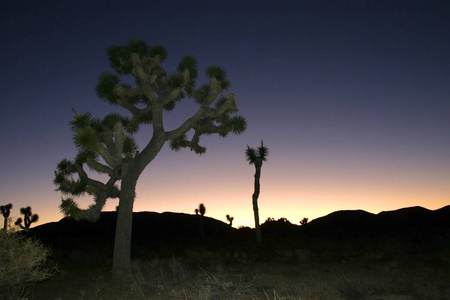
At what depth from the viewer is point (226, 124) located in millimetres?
12078

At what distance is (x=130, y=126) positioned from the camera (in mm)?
12164

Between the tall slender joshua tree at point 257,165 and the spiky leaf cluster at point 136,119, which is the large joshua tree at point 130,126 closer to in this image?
the spiky leaf cluster at point 136,119

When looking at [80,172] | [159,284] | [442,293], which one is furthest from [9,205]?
[442,293]

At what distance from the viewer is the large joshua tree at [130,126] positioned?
33.0 ft

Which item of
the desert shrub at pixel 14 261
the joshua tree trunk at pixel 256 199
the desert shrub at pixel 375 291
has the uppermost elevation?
the joshua tree trunk at pixel 256 199

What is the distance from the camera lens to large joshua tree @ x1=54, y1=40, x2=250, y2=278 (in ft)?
33.0

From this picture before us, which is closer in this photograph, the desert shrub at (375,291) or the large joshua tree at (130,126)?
the desert shrub at (375,291)

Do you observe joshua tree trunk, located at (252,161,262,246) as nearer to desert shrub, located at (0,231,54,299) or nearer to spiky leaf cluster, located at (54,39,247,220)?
spiky leaf cluster, located at (54,39,247,220)

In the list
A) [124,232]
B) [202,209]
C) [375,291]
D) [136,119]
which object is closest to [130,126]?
[136,119]

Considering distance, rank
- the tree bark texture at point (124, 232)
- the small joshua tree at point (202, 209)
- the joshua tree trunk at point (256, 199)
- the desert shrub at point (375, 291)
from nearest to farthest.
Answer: the desert shrub at point (375, 291)
the tree bark texture at point (124, 232)
the joshua tree trunk at point (256, 199)
the small joshua tree at point (202, 209)

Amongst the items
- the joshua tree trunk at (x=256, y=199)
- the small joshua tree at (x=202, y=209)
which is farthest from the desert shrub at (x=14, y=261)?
the small joshua tree at (x=202, y=209)

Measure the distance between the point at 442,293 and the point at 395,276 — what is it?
1.72 m

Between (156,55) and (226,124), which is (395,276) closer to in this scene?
(226,124)

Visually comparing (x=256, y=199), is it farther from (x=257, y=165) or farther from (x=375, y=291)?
(x=375, y=291)
